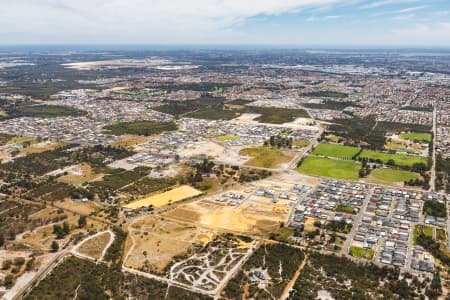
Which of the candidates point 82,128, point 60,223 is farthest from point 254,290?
point 82,128

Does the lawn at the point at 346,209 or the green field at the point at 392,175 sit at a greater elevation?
the green field at the point at 392,175

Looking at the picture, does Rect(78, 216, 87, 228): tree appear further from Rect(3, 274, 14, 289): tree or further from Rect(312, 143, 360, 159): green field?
Rect(312, 143, 360, 159): green field

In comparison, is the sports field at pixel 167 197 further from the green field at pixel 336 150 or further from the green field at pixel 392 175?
the green field at pixel 336 150

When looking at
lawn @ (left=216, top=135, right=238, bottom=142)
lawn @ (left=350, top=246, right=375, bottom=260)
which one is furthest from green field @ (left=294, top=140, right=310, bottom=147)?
lawn @ (left=350, top=246, right=375, bottom=260)

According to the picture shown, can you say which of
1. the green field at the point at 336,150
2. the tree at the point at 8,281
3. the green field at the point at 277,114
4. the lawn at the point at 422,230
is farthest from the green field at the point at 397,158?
the tree at the point at 8,281

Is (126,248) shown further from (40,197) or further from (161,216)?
(40,197)

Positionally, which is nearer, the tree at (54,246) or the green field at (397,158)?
the tree at (54,246)

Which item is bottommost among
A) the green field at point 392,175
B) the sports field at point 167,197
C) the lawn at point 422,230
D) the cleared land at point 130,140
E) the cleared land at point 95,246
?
the cleared land at point 95,246

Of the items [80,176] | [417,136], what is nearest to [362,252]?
[80,176]
